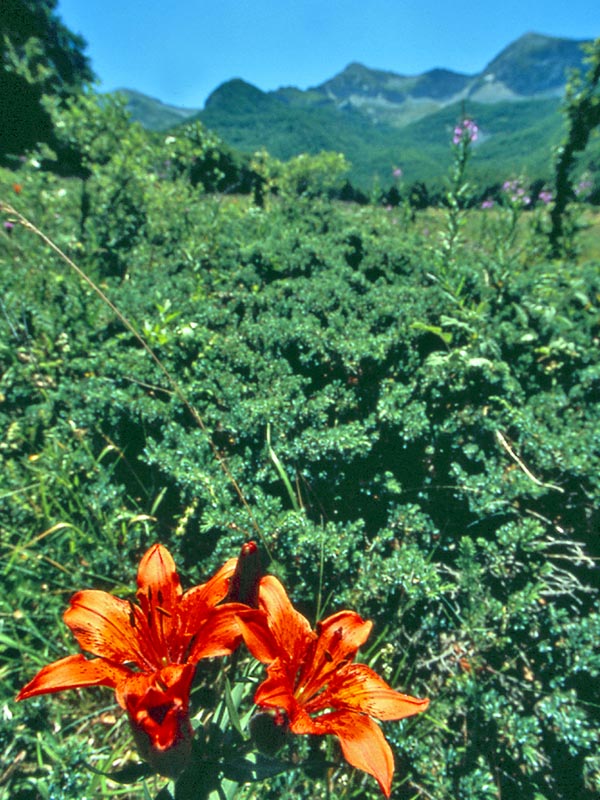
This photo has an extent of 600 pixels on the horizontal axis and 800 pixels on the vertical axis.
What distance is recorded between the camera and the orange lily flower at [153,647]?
0.75m

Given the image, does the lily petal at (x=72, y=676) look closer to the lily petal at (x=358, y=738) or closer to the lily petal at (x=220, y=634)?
the lily petal at (x=220, y=634)

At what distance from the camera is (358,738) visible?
83 cm

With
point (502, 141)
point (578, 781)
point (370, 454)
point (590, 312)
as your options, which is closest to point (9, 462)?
point (370, 454)

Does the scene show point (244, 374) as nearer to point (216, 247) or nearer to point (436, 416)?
point (436, 416)

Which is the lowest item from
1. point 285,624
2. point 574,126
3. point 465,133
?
point 285,624

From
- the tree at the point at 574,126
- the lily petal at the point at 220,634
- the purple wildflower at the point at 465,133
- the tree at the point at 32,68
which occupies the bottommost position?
the lily petal at the point at 220,634

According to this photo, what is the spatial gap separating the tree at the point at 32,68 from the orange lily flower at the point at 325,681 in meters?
Answer: 6.37

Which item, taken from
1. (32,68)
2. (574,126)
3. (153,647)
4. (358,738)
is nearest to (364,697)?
(358,738)

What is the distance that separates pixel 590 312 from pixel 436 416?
1.43 metres

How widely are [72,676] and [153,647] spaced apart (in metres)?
0.17

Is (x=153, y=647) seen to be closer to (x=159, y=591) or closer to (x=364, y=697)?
(x=159, y=591)

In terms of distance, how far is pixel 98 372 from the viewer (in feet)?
6.97

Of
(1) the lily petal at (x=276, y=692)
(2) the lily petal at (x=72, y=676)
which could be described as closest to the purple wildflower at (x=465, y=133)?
(1) the lily petal at (x=276, y=692)

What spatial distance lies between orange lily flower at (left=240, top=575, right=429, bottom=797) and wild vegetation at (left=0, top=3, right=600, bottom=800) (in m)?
0.11
